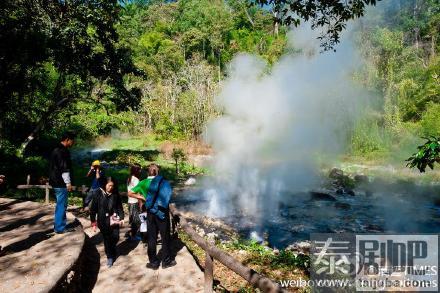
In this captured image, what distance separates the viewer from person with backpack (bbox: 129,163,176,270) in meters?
6.31

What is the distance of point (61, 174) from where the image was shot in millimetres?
7402

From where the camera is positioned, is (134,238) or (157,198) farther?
(134,238)

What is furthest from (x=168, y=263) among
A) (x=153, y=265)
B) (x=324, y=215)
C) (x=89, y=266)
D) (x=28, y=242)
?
(x=324, y=215)

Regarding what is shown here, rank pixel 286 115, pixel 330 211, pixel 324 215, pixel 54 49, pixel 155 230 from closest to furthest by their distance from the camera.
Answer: pixel 155 230 < pixel 54 49 < pixel 324 215 < pixel 330 211 < pixel 286 115

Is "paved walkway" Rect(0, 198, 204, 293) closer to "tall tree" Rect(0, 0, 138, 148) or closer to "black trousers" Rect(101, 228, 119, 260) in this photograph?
"black trousers" Rect(101, 228, 119, 260)

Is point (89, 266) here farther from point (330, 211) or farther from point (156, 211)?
point (330, 211)

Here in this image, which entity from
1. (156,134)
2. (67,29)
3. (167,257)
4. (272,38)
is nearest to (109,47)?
(67,29)

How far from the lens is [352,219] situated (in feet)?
48.5

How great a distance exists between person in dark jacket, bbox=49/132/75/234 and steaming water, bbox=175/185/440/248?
21.7 feet

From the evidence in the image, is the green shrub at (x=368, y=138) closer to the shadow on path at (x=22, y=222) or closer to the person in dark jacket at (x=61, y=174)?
the shadow on path at (x=22, y=222)

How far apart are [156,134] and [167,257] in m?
35.7

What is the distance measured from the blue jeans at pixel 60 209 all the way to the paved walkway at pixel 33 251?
199 millimetres

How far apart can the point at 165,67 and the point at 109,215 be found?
47.2 metres

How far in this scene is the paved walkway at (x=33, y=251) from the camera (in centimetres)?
546
